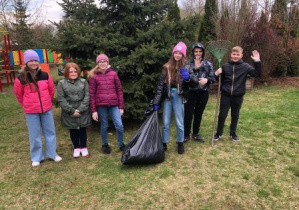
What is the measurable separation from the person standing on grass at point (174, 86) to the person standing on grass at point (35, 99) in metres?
1.66

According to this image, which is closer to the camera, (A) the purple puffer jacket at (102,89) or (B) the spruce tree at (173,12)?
(A) the purple puffer jacket at (102,89)

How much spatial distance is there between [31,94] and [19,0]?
78.2ft

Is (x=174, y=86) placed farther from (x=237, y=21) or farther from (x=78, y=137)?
(x=237, y=21)

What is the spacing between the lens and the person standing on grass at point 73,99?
3.82 m

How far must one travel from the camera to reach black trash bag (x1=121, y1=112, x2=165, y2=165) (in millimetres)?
3590

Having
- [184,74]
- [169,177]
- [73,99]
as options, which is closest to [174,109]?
[184,74]

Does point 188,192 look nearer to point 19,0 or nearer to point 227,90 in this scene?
point 227,90

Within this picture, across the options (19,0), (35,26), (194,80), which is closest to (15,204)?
(194,80)

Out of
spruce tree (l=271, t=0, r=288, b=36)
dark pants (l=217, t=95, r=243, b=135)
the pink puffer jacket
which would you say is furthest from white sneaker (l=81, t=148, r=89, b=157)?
Result: spruce tree (l=271, t=0, r=288, b=36)

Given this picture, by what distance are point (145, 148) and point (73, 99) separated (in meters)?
1.35

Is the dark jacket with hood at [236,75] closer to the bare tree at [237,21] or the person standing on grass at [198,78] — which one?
the person standing on grass at [198,78]

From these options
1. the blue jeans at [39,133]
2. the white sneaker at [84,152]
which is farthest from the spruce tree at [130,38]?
the blue jeans at [39,133]

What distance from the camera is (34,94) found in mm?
3641

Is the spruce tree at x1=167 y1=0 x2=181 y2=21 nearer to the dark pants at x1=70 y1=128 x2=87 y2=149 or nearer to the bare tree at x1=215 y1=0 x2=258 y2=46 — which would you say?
the bare tree at x1=215 y1=0 x2=258 y2=46
